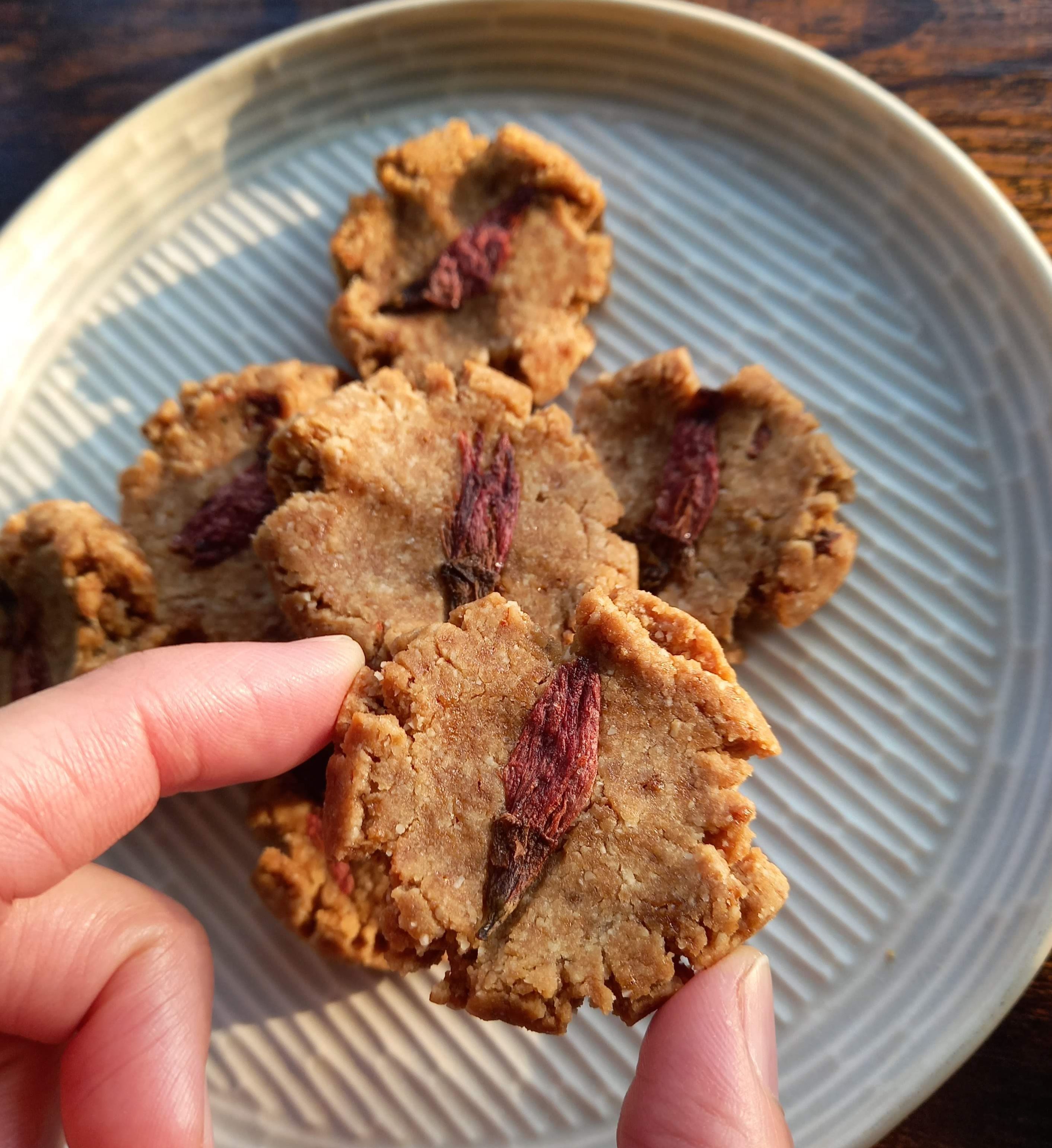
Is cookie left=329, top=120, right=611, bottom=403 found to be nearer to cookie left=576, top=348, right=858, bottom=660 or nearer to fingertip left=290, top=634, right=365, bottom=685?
cookie left=576, top=348, right=858, bottom=660

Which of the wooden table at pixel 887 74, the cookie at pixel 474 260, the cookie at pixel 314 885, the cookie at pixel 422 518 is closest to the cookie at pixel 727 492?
the cookie at pixel 422 518

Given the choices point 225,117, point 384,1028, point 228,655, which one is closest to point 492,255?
point 225,117

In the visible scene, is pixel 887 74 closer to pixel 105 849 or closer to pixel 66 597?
pixel 66 597

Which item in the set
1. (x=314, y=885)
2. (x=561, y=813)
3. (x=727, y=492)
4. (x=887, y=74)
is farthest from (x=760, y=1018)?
(x=887, y=74)

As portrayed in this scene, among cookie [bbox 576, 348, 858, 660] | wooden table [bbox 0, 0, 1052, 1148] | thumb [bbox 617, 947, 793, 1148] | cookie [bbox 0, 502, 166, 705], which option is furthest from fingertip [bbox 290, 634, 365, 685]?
wooden table [bbox 0, 0, 1052, 1148]

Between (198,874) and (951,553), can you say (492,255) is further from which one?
(198,874)

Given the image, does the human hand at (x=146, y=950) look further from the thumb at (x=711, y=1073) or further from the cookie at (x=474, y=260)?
the cookie at (x=474, y=260)
